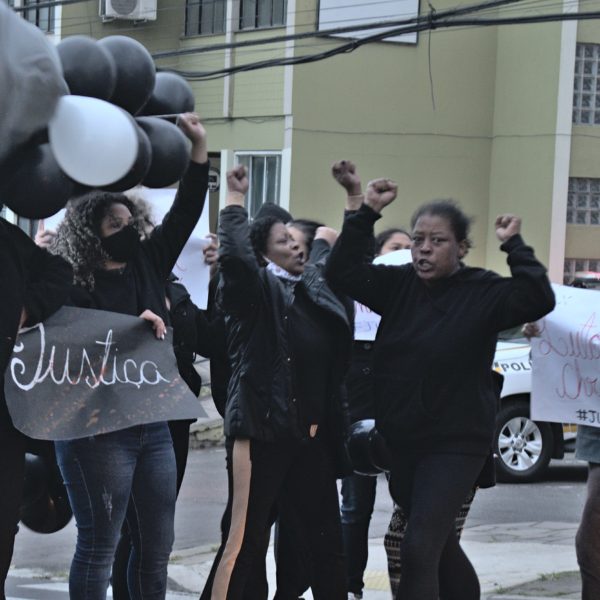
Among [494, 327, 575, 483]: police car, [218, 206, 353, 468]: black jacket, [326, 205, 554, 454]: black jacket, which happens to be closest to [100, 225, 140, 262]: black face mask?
[218, 206, 353, 468]: black jacket

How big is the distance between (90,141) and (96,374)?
1.80m

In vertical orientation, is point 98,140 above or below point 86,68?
below

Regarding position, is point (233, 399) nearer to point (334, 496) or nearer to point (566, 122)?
point (334, 496)

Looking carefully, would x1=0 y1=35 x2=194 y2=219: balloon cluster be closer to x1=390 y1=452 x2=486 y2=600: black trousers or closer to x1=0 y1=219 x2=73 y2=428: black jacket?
x1=0 y1=219 x2=73 y2=428: black jacket

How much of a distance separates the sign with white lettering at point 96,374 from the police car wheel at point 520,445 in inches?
289

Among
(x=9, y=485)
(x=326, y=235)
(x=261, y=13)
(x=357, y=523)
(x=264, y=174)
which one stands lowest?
(x=357, y=523)

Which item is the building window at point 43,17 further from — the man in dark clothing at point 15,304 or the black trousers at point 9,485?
the black trousers at point 9,485

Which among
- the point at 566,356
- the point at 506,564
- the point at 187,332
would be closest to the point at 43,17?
the point at 506,564

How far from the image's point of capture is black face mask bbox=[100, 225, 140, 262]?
561 centimetres

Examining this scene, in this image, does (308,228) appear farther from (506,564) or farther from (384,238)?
(506,564)

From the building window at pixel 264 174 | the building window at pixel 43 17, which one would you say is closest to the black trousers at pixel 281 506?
the building window at pixel 264 174

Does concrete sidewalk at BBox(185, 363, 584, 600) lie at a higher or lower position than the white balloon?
lower

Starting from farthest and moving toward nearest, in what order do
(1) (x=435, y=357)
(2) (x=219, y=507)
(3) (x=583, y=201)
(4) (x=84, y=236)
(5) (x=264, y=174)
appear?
1. (3) (x=583, y=201)
2. (5) (x=264, y=174)
3. (2) (x=219, y=507)
4. (4) (x=84, y=236)
5. (1) (x=435, y=357)

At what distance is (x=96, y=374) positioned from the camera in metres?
5.63
